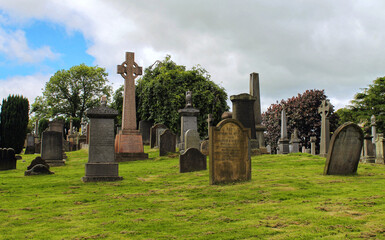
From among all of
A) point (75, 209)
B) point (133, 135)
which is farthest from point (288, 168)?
point (133, 135)

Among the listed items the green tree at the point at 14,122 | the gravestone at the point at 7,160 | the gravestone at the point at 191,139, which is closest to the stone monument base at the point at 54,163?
the gravestone at the point at 7,160

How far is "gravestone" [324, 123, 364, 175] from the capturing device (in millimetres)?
9922

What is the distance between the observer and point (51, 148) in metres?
16.3

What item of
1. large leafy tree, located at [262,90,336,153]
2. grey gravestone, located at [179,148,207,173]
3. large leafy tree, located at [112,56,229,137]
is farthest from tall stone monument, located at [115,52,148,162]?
large leafy tree, located at [262,90,336,153]

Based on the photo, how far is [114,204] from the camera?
23.0 ft

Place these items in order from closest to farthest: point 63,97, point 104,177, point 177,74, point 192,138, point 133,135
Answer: point 104,177 < point 192,138 < point 133,135 < point 177,74 < point 63,97

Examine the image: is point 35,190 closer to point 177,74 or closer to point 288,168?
point 288,168

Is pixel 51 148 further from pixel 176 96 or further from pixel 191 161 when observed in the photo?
pixel 176 96

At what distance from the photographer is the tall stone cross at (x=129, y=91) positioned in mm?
19344

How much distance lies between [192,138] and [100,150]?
665 cm

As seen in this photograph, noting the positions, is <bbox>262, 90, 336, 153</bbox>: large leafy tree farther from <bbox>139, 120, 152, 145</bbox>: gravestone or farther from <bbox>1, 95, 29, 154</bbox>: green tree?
<bbox>1, 95, 29, 154</bbox>: green tree

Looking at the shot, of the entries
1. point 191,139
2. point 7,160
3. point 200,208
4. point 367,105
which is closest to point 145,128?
point 191,139

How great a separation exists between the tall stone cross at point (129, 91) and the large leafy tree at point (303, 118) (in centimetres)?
3026

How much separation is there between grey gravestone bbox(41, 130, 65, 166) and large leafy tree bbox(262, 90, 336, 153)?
113 feet
